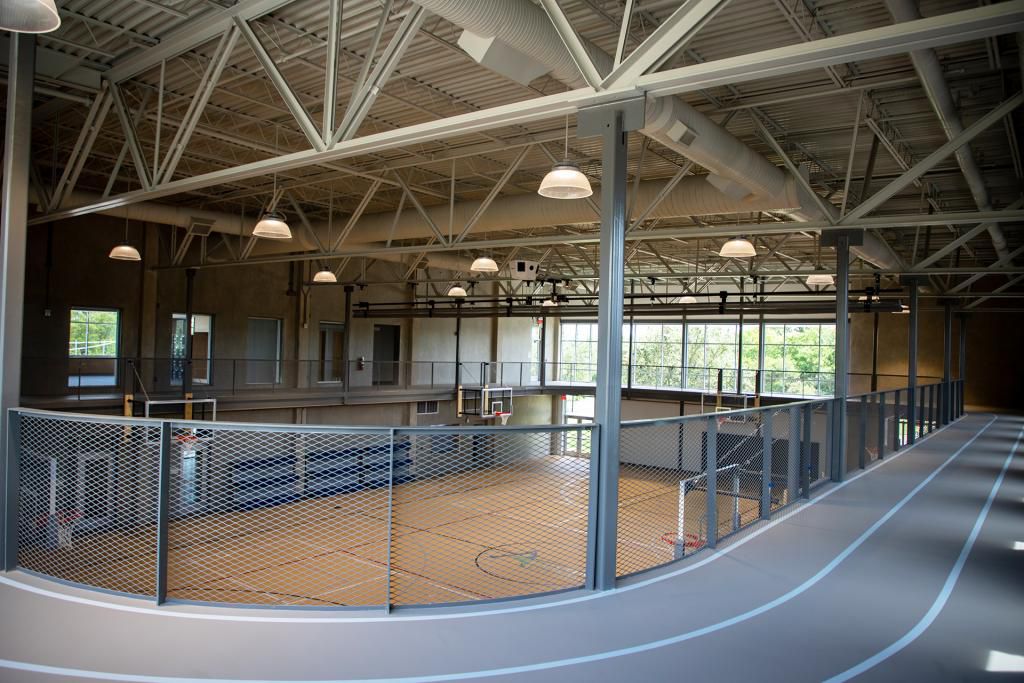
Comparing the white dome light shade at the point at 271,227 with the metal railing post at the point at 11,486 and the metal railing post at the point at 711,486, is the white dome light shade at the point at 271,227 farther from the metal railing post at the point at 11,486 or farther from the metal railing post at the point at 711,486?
the metal railing post at the point at 711,486

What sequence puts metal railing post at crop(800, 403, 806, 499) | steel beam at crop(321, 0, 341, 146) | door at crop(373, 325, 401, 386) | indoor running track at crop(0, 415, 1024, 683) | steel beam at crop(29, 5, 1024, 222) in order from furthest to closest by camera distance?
door at crop(373, 325, 401, 386) → metal railing post at crop(800, 403, 806, 499) → steel beam at crop(321, 0, 341, 146) → indoor running track at crop(0, 415, 1024, 683) → steel beam at crop(29, 5, 1024, 222)

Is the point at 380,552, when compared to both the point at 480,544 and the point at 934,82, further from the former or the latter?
the point at 934,82

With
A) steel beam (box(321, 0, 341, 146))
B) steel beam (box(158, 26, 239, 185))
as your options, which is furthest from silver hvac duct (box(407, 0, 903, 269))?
steel beam (box(158, 26, 239, 185))

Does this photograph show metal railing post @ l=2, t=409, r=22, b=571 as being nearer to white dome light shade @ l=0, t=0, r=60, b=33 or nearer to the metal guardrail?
the metal guardrail

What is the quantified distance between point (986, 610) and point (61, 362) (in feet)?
61.9

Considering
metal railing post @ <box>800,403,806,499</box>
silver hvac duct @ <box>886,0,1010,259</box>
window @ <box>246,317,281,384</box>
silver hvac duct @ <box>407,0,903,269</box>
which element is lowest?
metal railing post @ <box>800,403,806,499</box>

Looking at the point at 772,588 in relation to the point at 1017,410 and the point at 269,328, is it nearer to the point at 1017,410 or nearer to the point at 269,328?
the point at 269,328

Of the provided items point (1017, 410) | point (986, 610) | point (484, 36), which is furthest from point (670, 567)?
point (1017, 410)

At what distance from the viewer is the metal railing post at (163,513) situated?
14.4 ft

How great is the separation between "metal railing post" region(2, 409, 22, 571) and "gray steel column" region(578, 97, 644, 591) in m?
4.56

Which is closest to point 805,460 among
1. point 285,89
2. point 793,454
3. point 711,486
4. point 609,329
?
point 793,454

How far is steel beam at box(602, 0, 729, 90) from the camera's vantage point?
399cm

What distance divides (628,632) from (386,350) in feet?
77.7

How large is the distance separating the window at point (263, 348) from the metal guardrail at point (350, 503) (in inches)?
196
